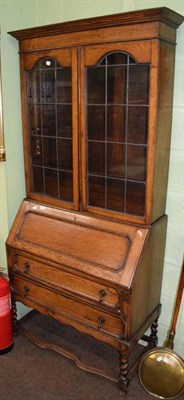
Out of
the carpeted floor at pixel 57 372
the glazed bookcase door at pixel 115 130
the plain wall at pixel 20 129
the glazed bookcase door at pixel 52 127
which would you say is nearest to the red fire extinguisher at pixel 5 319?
the carpeted floor at pixel 57 372

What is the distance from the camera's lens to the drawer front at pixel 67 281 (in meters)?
1.74

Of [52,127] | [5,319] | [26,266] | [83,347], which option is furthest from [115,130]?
[83,347]

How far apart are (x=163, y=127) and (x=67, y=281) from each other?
3.12ft

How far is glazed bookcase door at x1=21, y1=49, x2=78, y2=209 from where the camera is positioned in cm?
181

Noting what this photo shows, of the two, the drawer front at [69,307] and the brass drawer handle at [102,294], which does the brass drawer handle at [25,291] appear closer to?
the drawer front at [69,307]

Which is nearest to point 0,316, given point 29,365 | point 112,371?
point 29,365

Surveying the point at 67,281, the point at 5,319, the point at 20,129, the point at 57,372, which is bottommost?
the point at 57,372

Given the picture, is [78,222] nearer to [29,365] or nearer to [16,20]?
[29,365]

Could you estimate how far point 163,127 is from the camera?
167cm

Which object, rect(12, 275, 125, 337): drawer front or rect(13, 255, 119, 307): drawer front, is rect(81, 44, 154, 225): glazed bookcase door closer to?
rect(13, 255, 119, 307): drawer front

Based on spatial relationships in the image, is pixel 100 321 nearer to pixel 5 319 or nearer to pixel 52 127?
pixel 5 319

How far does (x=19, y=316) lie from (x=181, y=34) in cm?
200

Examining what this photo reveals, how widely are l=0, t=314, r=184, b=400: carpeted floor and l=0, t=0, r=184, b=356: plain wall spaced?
409 millimetres

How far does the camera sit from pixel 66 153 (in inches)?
76.1
